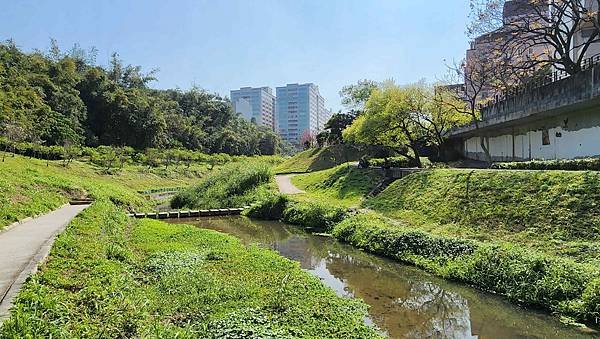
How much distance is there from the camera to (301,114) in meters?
177

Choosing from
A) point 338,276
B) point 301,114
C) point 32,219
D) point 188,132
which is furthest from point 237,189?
point 301,114

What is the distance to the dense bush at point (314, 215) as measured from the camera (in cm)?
2340

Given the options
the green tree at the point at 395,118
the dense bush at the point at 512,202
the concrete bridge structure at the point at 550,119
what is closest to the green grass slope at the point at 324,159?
the green tree at the point at 395,118

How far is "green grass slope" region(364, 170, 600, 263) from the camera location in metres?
13.1

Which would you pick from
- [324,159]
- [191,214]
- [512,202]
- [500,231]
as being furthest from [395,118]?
[324,159]

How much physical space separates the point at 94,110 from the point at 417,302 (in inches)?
2500

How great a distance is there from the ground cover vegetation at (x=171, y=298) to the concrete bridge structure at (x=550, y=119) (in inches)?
602

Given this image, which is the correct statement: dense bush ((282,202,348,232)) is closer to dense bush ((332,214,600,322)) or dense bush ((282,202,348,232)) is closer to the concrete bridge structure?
dense bush ((332,214,600,322))

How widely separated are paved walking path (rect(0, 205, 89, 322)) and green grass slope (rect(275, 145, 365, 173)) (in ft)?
144

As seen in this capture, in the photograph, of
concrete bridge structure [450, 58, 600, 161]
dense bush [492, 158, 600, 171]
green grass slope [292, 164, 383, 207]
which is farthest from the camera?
green grass slope [292, 164, 383, 207]

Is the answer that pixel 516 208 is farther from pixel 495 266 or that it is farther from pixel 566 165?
pixel 495 266

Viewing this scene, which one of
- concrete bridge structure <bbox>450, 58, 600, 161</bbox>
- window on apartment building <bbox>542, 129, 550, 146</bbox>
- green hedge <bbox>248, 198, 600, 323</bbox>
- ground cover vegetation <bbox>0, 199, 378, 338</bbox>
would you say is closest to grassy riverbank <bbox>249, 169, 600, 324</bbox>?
green hedge <bbox>248, 198, 600, 323</bbox>

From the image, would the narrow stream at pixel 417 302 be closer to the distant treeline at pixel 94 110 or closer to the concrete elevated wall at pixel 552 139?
the concrete elevated wall at pixel 552 139

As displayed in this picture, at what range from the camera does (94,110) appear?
6394 centimetres
